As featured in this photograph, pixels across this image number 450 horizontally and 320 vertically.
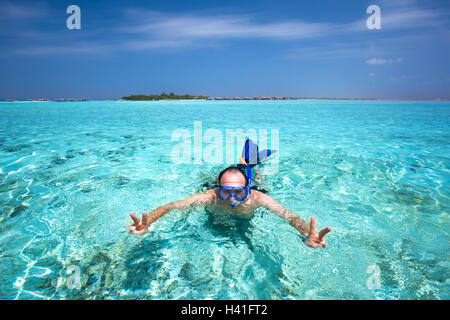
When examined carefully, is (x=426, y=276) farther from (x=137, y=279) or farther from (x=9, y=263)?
(x=9, y=263)

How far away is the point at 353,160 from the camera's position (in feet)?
19.6

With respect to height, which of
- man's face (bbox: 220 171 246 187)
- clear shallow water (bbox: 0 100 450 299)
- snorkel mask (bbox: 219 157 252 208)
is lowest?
clear shallow water (bbox: 0 100 450 299)

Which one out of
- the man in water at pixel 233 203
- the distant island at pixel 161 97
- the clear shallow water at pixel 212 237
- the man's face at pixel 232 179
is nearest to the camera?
the clear shallow water at pixel 212 237

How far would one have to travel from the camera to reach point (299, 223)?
2.58 metres

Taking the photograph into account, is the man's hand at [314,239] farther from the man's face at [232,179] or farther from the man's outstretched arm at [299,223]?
the man's face at [232,179]

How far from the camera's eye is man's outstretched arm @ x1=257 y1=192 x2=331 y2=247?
2.12 m

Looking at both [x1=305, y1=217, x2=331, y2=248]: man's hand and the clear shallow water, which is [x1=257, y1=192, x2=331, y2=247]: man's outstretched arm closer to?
[x1=305, y1=217, x2=331, y2=248]: man's hand

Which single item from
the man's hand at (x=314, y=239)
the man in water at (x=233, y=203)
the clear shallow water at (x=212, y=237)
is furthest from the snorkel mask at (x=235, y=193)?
the man's hand at (x=314, y=239)

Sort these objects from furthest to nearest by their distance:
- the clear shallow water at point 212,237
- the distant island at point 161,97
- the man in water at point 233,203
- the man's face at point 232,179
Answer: the distant island at point 161,97
the man's face at point 232,179
the man in water at point 233,203
the clear shallow water at point 212,237

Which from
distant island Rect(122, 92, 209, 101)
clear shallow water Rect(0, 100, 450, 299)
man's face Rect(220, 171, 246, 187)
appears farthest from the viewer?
distant island Rect(122, 92, 209, 101)

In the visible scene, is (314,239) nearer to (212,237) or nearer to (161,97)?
(212,237)

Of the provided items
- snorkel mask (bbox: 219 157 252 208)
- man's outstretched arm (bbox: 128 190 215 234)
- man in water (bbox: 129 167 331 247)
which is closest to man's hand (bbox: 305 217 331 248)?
man in water (bbox: 129 167 331 247)

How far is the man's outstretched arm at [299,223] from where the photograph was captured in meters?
2.12
